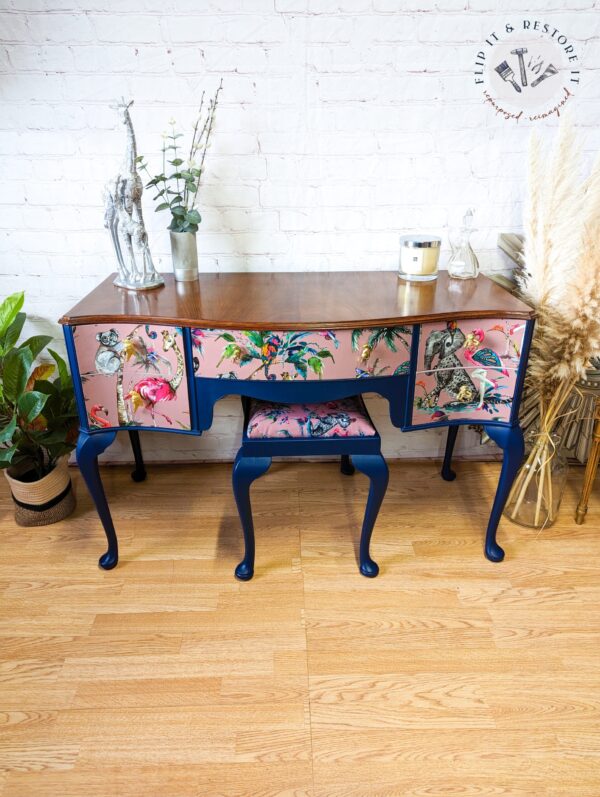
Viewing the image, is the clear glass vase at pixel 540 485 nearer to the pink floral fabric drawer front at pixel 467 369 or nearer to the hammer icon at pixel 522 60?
the pink floral fabric drawer front at pixel 467 369

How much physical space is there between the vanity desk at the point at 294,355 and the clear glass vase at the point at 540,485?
0.24 metres

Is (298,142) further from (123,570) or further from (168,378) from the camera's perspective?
(123,570)

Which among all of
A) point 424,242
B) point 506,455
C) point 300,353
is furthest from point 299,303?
point 506,455

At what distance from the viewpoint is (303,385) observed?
1411 millimetres

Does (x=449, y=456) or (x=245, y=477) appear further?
(x=449, y=456)

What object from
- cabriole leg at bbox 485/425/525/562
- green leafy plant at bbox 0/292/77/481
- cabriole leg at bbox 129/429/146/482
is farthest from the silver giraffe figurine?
cabriole leg at bbox 485/425/525/562

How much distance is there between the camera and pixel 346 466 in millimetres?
2131

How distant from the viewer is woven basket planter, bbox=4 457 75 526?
179cm

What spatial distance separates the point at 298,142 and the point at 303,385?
859 mm

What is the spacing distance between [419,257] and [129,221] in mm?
868

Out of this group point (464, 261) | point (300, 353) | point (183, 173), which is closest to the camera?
point (300, 353)

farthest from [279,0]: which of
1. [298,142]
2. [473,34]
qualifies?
[473,34]

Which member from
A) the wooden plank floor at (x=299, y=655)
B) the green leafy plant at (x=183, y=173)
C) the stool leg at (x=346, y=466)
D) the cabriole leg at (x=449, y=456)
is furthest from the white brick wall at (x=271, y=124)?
the wooden plank floor at (x=299, y=655)

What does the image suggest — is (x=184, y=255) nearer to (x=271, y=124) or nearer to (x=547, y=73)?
(x=271, y=124)
